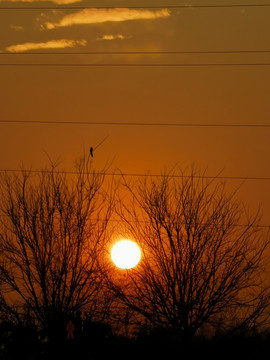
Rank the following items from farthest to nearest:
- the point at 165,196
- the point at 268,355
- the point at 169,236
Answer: the point at 268,355 → the point at 165,196 → the point at 169,236

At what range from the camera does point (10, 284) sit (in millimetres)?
16969

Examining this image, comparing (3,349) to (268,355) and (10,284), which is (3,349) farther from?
(268,355)

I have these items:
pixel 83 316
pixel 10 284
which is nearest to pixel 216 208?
pixel 83 316

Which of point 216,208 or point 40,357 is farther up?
point 216,208

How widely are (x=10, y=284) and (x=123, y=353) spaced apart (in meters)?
4.27

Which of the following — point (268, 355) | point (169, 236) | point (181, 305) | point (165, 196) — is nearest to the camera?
point (181, 305)

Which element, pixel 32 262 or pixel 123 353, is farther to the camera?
pixel 123 353

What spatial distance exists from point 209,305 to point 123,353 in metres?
3.97

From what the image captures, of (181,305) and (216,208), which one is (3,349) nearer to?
(181,305)

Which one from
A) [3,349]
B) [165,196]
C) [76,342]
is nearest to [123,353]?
[76,342]

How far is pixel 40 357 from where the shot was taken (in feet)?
55.9

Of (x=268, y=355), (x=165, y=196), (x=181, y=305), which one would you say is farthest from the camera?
(x=268, y=355)

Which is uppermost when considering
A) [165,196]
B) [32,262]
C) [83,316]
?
[165,196]

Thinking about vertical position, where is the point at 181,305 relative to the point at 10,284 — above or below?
below
